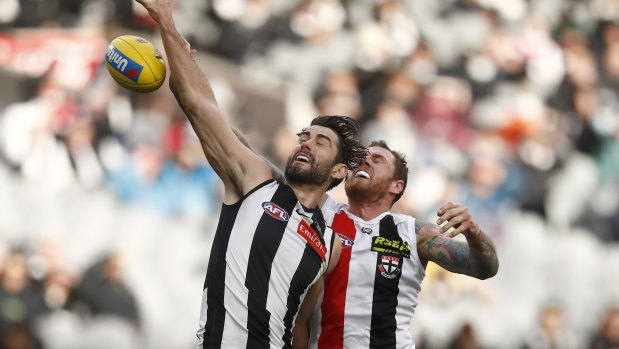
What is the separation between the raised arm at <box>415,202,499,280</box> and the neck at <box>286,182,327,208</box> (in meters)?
0.69

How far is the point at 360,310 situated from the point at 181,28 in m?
6.19

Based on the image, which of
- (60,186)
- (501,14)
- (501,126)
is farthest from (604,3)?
(60,186)

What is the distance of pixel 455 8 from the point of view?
12.4 meters

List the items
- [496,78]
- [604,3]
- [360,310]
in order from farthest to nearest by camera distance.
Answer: [604,3]
[496,78]
[360,310]

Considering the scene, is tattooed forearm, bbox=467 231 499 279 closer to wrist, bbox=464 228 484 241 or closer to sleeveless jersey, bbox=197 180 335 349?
wrist, bbox=464 228 484 241

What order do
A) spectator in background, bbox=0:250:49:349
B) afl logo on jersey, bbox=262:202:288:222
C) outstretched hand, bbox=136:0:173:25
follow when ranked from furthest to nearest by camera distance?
1. spectator in background, bbox=0:250:49:349
2. afl logo on jersey, bbox=262:202:288:222
3. outstretched hand, bbox=136:0:173:25

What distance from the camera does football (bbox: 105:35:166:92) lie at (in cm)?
395

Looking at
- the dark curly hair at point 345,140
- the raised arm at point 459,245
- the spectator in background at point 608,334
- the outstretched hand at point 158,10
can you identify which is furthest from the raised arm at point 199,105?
the spectator in background at point 608,334

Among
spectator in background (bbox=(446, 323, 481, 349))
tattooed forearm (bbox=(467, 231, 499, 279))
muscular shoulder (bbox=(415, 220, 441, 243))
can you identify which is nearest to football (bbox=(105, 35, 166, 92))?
muscular shoulder (bbox=(415, 220, 441, 243))

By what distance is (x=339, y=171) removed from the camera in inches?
171

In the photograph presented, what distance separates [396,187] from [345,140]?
1.81 feet

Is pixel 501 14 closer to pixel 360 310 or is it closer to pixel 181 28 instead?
pixel 181 28

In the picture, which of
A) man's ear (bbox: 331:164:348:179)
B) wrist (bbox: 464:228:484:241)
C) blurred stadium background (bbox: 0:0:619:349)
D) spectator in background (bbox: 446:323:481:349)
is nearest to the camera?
wrist (bbox: 464:228:484:241)

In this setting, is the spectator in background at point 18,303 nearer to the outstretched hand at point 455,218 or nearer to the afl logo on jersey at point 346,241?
the afl logo on jersey at point 346,241
